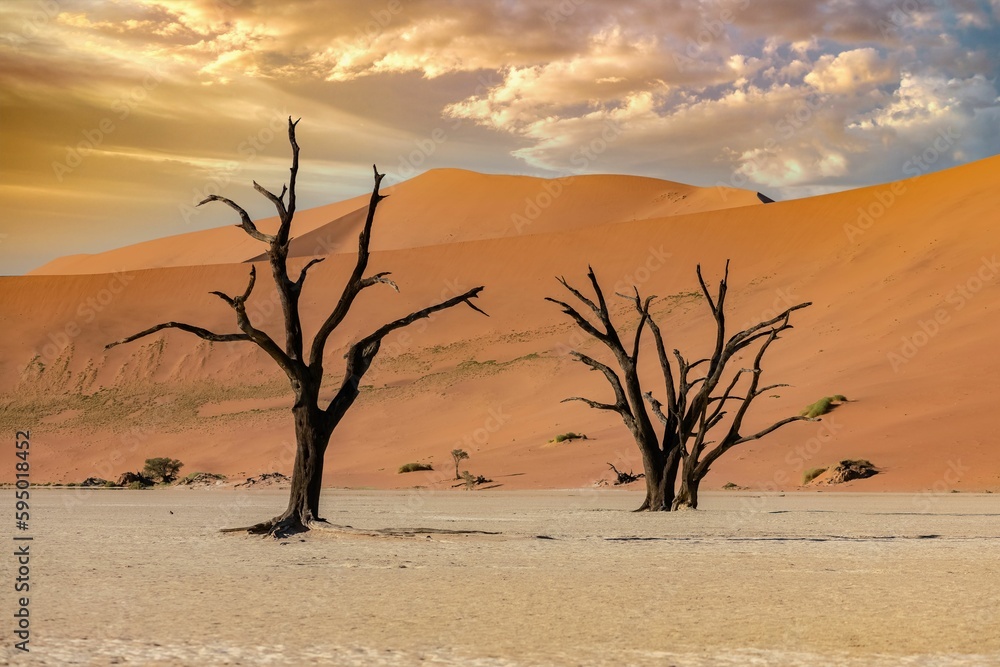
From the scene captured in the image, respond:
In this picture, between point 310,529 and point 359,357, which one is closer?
point 310,529

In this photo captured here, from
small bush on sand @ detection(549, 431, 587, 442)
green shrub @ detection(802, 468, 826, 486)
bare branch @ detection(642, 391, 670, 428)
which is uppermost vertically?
bare branch @ detection(642, 391, 670, 428)

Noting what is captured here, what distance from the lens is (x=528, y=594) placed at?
10820 millimetres

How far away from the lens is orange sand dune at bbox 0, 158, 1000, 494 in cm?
4181

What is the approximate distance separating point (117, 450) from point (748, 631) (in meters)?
58.1

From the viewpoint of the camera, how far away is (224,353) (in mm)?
75625

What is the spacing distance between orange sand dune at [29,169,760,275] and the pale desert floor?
8322 centimetres

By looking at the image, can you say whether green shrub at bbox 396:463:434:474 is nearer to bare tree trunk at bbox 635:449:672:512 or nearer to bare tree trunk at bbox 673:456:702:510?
bare tree trunk at bbox 673:456:702:510

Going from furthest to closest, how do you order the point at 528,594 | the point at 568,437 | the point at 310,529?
the point at 568,437 → the point at 310,529 → the point at 528,594

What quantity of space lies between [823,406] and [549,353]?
78.4 feet

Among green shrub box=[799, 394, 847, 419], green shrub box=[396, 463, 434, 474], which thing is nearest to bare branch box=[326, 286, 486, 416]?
green shrub box=[799, 394, 847, 419]

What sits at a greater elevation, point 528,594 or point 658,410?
point 658,410

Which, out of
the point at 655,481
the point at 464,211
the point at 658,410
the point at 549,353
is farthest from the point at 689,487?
the point at 464,211

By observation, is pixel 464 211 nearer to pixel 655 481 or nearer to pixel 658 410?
pixel 658 410

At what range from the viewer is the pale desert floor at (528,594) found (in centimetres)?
774
